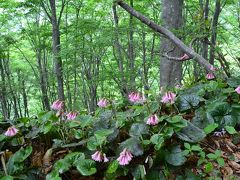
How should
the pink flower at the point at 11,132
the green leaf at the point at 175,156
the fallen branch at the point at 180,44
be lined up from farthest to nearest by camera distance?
the fallen branch at the point at 180,44 → the pink flower at the point at 11,132 → the green leaf at the point at 175,156

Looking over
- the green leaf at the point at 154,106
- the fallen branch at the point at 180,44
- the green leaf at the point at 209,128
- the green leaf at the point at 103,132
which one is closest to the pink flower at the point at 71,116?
the green leaf at the point at 103,132

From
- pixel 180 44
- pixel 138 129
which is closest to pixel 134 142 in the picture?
pixel 138 129

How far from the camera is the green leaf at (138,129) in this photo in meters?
2.04

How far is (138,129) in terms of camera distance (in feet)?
6.80

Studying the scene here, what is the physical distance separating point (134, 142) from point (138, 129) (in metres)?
0.15

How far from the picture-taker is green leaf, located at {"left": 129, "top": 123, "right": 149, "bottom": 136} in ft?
6.69

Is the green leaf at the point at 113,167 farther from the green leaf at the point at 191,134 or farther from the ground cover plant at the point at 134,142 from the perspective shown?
the green leaf at the point at 191,134

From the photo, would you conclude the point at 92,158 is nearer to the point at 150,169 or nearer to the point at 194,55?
the point at 150,169

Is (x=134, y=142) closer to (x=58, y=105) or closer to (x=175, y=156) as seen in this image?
(x=175, y=156)

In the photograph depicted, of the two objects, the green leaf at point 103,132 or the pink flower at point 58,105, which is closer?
the green leaf at point 103,132

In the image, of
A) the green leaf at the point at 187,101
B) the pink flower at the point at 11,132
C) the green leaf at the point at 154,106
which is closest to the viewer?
the pink flower at the point at 11,132

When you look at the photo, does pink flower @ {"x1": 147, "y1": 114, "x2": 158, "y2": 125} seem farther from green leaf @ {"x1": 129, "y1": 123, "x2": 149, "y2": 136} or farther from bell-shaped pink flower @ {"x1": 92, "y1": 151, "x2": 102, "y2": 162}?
bell-shaped pink flower @ {"x1": 92, "y1": 151, "x2": 102, "y2": 162}

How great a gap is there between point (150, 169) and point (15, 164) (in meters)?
0.87

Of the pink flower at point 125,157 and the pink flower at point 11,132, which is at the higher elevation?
the pink flower at point 11,132
